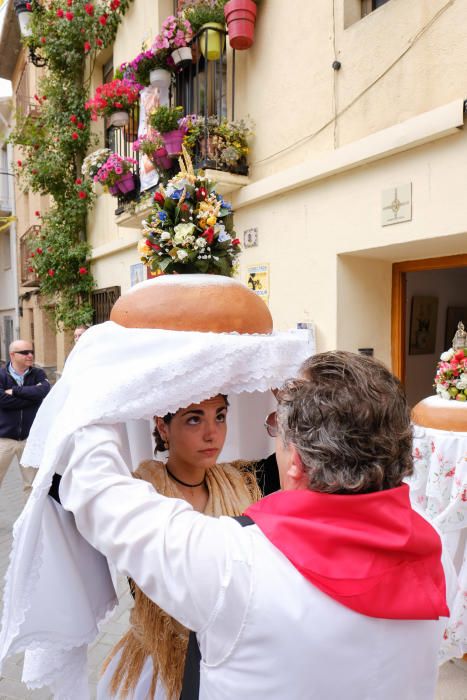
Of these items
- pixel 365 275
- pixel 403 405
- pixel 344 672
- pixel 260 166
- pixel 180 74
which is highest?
pixel 180 74

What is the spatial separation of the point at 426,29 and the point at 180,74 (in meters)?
3.39

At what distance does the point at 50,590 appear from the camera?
3.65 ft

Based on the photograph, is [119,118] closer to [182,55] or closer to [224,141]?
[182,55]

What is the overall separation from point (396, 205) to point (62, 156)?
7387 millimetres

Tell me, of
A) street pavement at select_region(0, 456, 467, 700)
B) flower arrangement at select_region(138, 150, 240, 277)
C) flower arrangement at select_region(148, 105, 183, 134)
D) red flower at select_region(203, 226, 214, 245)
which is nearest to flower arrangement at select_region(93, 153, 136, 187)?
flower arrangement at select_region(148, 105, 183, 134)

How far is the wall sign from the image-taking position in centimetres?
361

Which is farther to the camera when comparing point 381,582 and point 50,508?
point 50,508

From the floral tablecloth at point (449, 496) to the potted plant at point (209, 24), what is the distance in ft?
14.3

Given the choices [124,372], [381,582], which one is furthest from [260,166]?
[381,582]

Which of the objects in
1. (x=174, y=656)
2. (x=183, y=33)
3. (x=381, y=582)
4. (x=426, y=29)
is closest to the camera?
(x=381, y=582)

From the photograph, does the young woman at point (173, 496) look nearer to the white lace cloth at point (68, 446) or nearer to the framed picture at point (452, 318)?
the white lace cloth at point (68, 446)

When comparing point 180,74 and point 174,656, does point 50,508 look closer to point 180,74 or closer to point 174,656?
point 174,656

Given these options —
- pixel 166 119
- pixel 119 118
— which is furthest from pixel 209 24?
pixel 119 118

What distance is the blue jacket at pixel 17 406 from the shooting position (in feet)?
15.4
